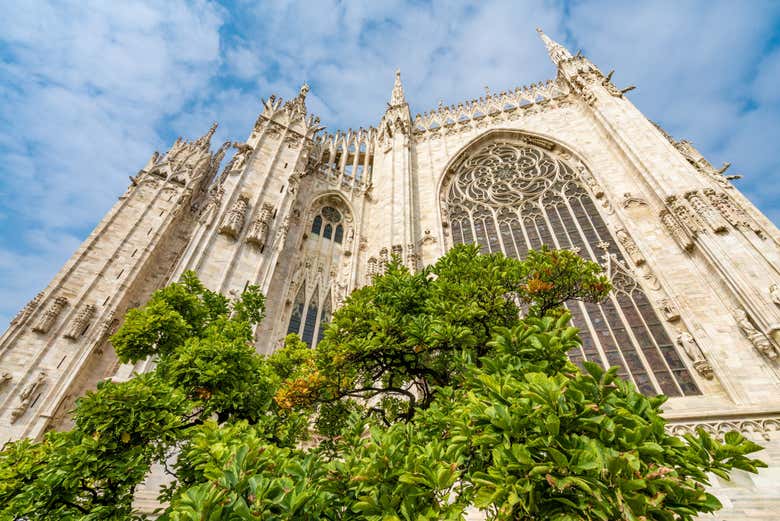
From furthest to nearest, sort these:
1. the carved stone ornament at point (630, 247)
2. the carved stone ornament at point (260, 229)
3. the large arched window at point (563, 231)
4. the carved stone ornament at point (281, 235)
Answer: the carved stone ornament at point (281, 235)
the carved stone ornament at point (260, 229)
the carved stone ornament at point (630, 247)
the large arched window at point (563, 231)

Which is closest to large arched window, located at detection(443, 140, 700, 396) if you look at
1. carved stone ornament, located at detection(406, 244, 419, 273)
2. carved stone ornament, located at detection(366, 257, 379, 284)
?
carved stone ornament, located at detection(406, 244, 419, 273)

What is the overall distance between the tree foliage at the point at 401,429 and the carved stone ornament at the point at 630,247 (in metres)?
7.91

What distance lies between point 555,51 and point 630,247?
1622cm

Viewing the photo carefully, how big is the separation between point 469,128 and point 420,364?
61.5 ft

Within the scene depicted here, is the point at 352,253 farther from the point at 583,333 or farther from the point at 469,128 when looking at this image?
the point at 469,128

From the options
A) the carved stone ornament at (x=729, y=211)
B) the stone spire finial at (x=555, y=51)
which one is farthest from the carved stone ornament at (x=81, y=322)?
the stone spire finial at (x=555, y=51)

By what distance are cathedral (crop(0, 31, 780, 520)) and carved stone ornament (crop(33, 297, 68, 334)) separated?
0.04 meters

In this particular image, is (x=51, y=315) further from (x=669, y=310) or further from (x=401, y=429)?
(x=669, y=310)

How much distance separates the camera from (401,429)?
4.08 metres

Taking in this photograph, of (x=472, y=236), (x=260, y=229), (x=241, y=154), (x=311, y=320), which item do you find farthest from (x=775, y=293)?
(x=241, y=154)

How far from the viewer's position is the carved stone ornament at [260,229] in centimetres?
1330

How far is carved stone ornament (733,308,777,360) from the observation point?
8.76 m

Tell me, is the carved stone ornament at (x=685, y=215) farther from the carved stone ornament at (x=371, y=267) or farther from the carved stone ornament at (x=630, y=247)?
the carved stone ornament at (x=371, y=267)

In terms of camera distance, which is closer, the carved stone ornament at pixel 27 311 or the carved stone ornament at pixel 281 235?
the carved stone ornament at pixel 27 311
